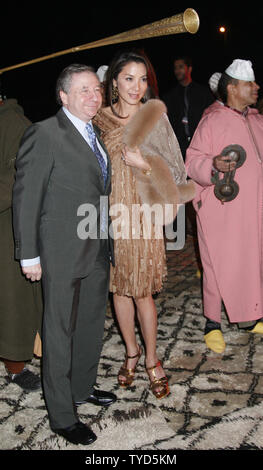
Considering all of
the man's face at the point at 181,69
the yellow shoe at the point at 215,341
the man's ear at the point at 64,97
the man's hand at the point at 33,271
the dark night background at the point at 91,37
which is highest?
the dark night background at the point at 91,37

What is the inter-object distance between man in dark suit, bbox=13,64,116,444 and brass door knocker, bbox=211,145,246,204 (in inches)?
37.4

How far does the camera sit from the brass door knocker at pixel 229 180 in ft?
9.10

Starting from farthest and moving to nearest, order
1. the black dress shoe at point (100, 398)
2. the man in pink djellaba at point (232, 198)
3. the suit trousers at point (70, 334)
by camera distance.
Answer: the man in pink djellaba at point (232, 198), the black dress shoe at point (100, 398), the suit trousers at point (70, 334)

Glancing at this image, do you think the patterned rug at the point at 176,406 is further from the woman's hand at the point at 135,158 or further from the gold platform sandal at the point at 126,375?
the woman's hand at the point at 135,158

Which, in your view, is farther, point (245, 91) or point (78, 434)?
point (245, 91)

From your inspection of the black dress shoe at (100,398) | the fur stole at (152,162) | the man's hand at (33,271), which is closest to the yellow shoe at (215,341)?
the black dress shoe at (100,398)

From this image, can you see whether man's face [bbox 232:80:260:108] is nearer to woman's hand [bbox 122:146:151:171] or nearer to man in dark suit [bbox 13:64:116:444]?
woman's hand [bbox 122:146:151:171]

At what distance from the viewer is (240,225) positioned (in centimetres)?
299

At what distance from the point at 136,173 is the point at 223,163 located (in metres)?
0.74

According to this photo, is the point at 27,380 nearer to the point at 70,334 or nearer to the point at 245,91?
the point at 70,334

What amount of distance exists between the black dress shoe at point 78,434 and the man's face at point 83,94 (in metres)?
1.51

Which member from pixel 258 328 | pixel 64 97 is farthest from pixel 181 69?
pixel 64 97

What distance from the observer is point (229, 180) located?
9.34 feet

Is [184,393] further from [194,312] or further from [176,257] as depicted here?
[176,257]
